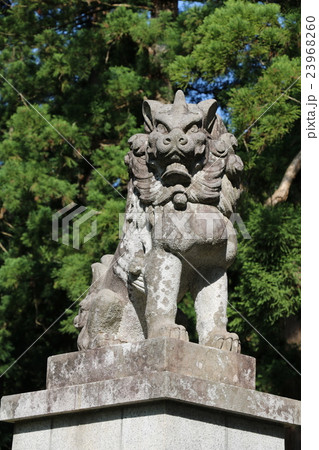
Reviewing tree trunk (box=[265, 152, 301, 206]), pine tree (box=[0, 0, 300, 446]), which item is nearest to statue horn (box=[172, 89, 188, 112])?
pine tree (box=[0, 0, 300, 446])

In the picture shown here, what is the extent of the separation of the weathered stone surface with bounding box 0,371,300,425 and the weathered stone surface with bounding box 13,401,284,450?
8 centimetres

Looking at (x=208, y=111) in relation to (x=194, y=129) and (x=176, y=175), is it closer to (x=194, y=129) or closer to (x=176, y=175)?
(x=194, y=129)

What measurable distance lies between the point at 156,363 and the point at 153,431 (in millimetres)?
417

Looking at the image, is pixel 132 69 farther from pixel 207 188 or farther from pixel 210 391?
pixel 210 391

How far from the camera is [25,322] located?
588 inches

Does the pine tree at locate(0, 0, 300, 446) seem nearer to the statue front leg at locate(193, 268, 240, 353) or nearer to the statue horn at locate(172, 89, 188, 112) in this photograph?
the statue horn at locate(172, 89, 188, 112)

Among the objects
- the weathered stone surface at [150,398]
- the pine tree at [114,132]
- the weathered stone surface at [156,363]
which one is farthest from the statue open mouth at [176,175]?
the pine tree at [114,132]

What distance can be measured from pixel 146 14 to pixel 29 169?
3.41m

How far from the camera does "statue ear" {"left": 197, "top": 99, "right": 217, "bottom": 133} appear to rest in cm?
590

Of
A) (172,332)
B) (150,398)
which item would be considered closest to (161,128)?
(172,332)

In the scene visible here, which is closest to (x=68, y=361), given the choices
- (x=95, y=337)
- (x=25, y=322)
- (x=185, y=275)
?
(x=95, y=337)

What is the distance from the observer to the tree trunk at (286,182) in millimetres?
11555

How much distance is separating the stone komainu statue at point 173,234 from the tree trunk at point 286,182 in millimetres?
5599

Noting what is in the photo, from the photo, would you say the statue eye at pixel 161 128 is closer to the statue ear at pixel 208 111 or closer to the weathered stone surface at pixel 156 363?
the statue ear at pixel 208 111
